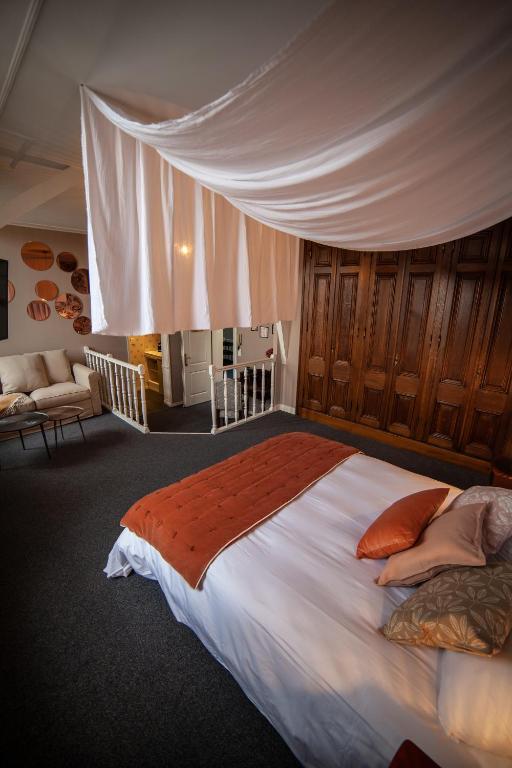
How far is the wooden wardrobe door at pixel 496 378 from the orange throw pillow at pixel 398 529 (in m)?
1.91

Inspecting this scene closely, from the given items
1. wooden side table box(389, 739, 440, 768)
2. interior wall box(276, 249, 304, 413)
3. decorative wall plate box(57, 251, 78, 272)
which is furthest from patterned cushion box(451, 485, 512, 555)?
decorative wall plate box(57, 251, 78, 272)

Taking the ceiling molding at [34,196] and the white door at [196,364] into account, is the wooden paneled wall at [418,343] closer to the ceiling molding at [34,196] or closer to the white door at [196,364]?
the white door at [196,364]

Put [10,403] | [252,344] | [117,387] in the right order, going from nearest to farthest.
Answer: [10,403] < [117,387] < [252,344]

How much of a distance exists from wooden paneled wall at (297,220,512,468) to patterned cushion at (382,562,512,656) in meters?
2.37

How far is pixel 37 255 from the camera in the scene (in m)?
4.25

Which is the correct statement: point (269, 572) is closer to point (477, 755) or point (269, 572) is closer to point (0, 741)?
point (477, 755)

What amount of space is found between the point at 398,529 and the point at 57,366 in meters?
4.53

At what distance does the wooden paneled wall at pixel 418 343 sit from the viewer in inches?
116

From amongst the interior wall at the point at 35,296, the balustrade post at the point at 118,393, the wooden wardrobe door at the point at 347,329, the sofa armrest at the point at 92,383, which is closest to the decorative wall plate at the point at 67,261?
the interior wall at the point at 35,296

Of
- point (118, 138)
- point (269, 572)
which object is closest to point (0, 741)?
point (269, 572)

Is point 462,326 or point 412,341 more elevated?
point 462,326

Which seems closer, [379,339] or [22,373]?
[379,339]

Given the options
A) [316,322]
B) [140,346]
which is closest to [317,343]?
[316,322]

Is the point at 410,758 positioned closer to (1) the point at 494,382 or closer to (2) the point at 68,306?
(1) the point at 494,382
